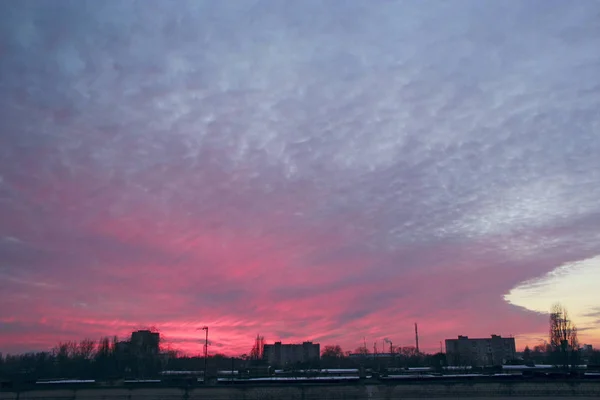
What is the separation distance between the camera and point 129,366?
425ft

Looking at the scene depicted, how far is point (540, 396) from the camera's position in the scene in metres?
71.2

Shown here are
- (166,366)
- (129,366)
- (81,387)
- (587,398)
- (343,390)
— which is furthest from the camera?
(166,366)

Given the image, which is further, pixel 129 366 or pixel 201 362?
pixel 201 362

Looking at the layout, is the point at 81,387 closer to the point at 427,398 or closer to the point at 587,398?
the point at 427,398

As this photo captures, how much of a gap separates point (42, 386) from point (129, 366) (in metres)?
46.0

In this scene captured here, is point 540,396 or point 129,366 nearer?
point 540,396

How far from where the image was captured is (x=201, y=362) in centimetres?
19750

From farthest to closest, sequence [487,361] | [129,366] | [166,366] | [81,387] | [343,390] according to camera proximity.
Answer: [487,361] < [166,366] < [129,366] < [81,387] < [343,390]

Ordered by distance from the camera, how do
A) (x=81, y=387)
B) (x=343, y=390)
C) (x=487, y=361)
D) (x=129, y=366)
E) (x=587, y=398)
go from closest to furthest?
1. (x=587, y=398)
2. (x=343, y=390)
3. (x=81, y=387)
4. (x=129, y=366)
5. (x=487, y=361)

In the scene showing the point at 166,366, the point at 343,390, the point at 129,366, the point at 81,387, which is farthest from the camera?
the point at 166,366

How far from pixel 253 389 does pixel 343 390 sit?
12644 mm

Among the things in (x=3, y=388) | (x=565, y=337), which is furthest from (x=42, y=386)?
(x=565, y=337)

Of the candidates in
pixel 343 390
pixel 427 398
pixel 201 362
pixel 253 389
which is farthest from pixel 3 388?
pixel 201 362

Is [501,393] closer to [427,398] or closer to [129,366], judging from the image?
[427,398]
